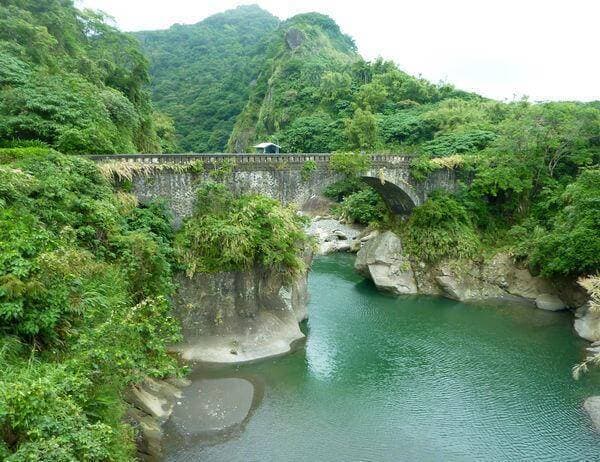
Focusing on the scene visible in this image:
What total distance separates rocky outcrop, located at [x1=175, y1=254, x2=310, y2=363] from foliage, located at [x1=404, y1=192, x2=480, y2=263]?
11545 mm

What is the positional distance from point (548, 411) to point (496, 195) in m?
16.9

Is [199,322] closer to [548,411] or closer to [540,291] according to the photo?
[548,411]

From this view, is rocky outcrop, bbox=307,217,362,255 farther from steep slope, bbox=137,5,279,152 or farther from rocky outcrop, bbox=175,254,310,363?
steep slope, bbox=137,5,279,152

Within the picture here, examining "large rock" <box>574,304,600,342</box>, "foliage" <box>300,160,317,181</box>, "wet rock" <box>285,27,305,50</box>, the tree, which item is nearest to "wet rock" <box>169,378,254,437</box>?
"foliage" <box>300,160,317,181</box>

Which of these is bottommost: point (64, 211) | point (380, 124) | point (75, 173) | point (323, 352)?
point (323, 352)

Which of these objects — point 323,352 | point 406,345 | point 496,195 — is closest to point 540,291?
point 496,195

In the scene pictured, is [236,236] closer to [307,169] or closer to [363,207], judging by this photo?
[307,169]

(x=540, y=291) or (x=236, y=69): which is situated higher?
(x=236, y=69)

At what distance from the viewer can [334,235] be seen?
128ft

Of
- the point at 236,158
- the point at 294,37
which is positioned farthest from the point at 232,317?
the point at 294,37

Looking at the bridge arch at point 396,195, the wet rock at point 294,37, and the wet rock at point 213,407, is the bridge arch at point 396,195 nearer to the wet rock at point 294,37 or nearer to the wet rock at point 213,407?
the wet rock at point 213,407

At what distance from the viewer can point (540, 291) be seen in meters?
26.2

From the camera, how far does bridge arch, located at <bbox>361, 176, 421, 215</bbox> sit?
2854cm

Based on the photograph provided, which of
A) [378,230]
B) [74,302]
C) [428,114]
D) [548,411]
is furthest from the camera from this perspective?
[428,114]
